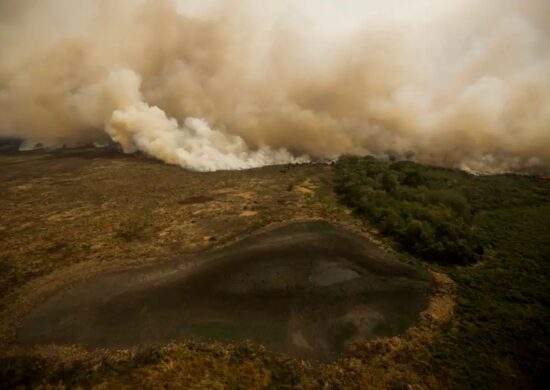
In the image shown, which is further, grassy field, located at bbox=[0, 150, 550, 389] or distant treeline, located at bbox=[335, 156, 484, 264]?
distant treeline, located at bbox=[335, 156, 484, 264]

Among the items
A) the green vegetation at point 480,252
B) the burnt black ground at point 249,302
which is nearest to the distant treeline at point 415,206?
the green vegetation at point 480,252

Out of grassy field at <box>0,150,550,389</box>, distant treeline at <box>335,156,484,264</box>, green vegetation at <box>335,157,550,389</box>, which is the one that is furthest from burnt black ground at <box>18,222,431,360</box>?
distant treeline at <box>335,156,484,264</box>

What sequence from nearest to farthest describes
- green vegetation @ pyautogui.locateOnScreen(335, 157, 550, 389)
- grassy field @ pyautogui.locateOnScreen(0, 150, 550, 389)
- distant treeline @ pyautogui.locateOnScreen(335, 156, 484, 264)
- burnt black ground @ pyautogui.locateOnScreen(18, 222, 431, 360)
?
grassy field @ pyautogui.locateOnScreen(0, 150, 550, 389) < green vegetation @ pyautogui.locateOnScreen(335, 157, 550, 389) < burnt black ground @ pyautogui.locateOnScreen(18, 222, 431, 360) < distant treeline @ pyautogui.locateOnScreen(335, 156, 484, 264)

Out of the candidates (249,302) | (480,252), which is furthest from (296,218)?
(480,252)

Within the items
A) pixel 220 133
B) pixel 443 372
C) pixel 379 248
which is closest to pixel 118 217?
pixel 379 248

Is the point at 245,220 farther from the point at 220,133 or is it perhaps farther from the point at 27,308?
the point at 220,133

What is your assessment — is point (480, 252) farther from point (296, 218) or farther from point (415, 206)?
point (296, 218)

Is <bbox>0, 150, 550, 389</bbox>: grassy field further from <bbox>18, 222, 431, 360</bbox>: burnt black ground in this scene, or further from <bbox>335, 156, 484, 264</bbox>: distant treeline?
<bbox>18, 222, 431, 360</bbox>: burnt black ground
